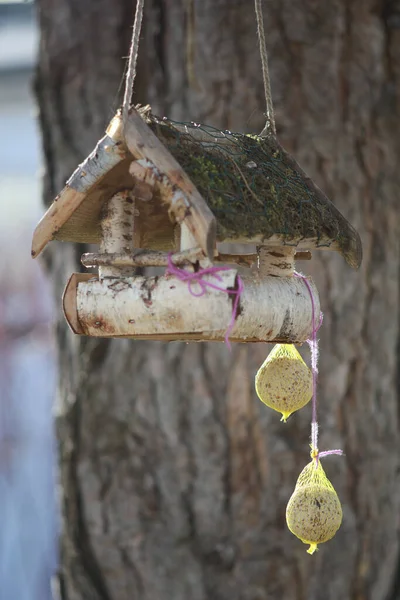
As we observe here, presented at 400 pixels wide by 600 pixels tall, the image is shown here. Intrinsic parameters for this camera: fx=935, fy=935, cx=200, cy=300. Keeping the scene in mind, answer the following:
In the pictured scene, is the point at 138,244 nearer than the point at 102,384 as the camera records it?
Yes

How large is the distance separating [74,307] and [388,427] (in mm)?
1566

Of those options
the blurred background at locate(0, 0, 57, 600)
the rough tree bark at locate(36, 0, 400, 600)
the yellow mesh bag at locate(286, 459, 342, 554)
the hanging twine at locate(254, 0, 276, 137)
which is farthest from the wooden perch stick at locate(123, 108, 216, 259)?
the blurred background at locate(0, 0, 57, 600)

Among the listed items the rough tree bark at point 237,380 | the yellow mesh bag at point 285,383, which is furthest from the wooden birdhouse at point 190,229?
the rough tree bark at point 237,380

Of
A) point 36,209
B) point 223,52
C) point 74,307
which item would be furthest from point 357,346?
point 36,209

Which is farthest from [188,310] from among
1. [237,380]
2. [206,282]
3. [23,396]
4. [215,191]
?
[23,396]

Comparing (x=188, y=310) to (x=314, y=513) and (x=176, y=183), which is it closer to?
(x=176, y=183)

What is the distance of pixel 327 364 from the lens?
2863mm

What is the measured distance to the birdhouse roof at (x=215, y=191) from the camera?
1.55m

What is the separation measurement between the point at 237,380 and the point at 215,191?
1.29m

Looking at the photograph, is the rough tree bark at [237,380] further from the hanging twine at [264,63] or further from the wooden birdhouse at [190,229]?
the wooden birdhouse at [190,229]

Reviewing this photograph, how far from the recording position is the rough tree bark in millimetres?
2820

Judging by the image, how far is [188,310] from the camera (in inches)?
61.2

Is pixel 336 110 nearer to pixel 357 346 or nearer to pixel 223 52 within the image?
pixel 223 52

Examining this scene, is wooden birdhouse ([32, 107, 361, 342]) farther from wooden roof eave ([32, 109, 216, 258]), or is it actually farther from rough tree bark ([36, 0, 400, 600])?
rough tree bark ([36, 0, 400, 600])
